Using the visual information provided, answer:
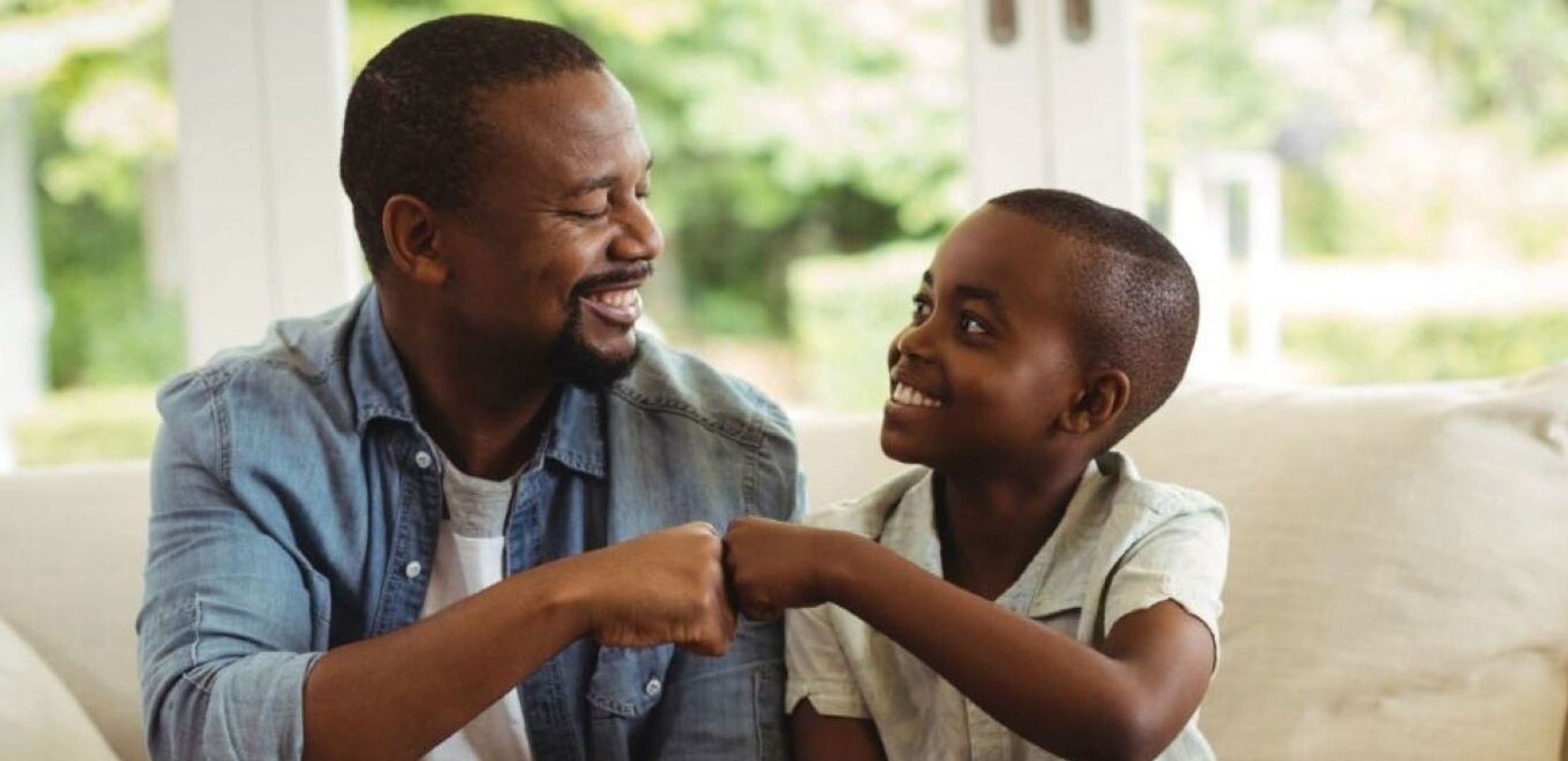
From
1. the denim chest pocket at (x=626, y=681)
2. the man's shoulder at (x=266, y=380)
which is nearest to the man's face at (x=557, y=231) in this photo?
the man's shoulder at (x=266, y=380)

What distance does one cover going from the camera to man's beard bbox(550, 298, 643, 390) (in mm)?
1681

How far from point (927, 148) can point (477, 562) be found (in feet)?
7.86

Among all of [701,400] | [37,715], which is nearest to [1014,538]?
[701,400]

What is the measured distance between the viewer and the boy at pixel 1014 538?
1.45 m

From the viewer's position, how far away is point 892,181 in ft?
13.9

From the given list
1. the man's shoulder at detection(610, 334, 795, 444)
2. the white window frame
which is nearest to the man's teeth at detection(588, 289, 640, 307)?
the man's shoulder at detection(610, 334, 795, 444)

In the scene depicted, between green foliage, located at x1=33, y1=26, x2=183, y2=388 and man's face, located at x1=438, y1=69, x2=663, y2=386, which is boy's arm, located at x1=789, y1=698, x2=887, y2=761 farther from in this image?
green foliage, located at x1=33, y1=26, x2=183, y2=388

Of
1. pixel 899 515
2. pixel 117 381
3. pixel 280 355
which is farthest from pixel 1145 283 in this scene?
pixel 117 381

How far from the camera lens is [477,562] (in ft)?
5.68

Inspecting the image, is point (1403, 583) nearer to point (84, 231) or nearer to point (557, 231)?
point (557, 231)

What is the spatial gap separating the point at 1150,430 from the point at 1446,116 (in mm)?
1507

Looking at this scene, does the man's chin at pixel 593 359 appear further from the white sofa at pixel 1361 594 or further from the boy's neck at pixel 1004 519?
the white sofa at pixel 1361 594

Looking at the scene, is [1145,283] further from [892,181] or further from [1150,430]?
[892,181]

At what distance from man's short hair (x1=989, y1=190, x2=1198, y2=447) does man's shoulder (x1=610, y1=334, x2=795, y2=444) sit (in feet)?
1.05
